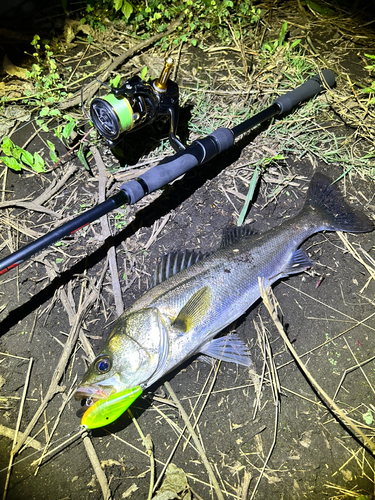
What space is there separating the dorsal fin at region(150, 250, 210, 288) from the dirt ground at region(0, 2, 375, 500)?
274 millimetres

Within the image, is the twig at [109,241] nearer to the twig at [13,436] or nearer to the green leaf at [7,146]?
the green leaf at [7,146]

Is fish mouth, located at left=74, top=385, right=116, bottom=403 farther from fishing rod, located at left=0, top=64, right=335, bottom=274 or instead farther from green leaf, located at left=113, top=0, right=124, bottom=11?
green leaf, located at left=113, top=0, right=124, bottom=11

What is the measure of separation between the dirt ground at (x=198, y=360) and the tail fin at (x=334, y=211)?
0.46 feet

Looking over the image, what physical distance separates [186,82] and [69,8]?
2.02 metres

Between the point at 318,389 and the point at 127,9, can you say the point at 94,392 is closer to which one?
the point at 318,389

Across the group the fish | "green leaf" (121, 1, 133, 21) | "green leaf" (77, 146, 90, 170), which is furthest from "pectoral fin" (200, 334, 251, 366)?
"green leaf" (121, 1, 133, 21)

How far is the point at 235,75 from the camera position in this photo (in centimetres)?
409

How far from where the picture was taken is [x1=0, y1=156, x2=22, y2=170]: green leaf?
3348mm

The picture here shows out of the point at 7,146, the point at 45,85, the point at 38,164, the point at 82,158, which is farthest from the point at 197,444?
the point at 45,85

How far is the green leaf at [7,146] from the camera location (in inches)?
131

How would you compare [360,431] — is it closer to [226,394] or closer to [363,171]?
[226,394]

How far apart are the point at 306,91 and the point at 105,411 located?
11.7 ft

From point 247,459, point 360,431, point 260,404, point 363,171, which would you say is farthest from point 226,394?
point 363,171

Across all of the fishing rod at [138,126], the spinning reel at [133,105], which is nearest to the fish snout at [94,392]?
the fishing rod at [138,126]
